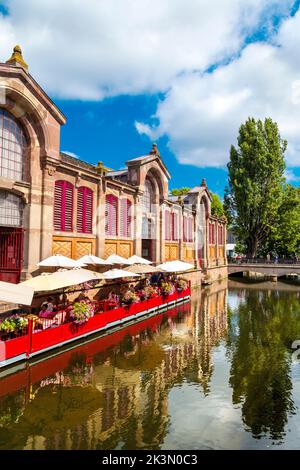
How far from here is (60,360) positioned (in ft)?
40.0

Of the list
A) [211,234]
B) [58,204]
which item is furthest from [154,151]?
[211,234]

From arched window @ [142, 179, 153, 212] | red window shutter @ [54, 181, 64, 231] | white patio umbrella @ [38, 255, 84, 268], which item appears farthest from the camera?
arched window @ [142, 179, 153, 212]

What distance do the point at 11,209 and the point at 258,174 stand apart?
40441mm

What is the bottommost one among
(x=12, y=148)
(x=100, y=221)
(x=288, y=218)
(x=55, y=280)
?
(x=55, y=280)

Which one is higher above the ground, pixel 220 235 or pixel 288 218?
pixel 288 218

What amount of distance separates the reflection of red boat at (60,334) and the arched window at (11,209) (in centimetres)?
617

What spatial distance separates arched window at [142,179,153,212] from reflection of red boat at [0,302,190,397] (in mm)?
12425

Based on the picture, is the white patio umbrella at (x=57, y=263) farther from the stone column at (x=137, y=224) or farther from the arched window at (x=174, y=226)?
the arched window at (x=174, y=226)

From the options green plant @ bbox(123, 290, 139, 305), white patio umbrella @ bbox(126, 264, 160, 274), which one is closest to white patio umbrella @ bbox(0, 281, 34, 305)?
green plant @ bbox(123, 290, 139, 305)

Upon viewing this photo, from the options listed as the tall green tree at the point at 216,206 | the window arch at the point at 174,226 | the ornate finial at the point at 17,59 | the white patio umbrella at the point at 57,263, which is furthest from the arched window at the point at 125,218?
the tall green tree at the point at 216,206

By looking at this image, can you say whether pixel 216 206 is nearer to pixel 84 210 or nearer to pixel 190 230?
pixel 190 230

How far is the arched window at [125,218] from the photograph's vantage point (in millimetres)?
24688

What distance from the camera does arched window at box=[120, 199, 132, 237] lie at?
81.0 feet

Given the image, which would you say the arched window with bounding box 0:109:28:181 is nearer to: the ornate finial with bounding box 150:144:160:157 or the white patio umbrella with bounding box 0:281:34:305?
the white patio umbrella with bounding box 0:281:34:305
